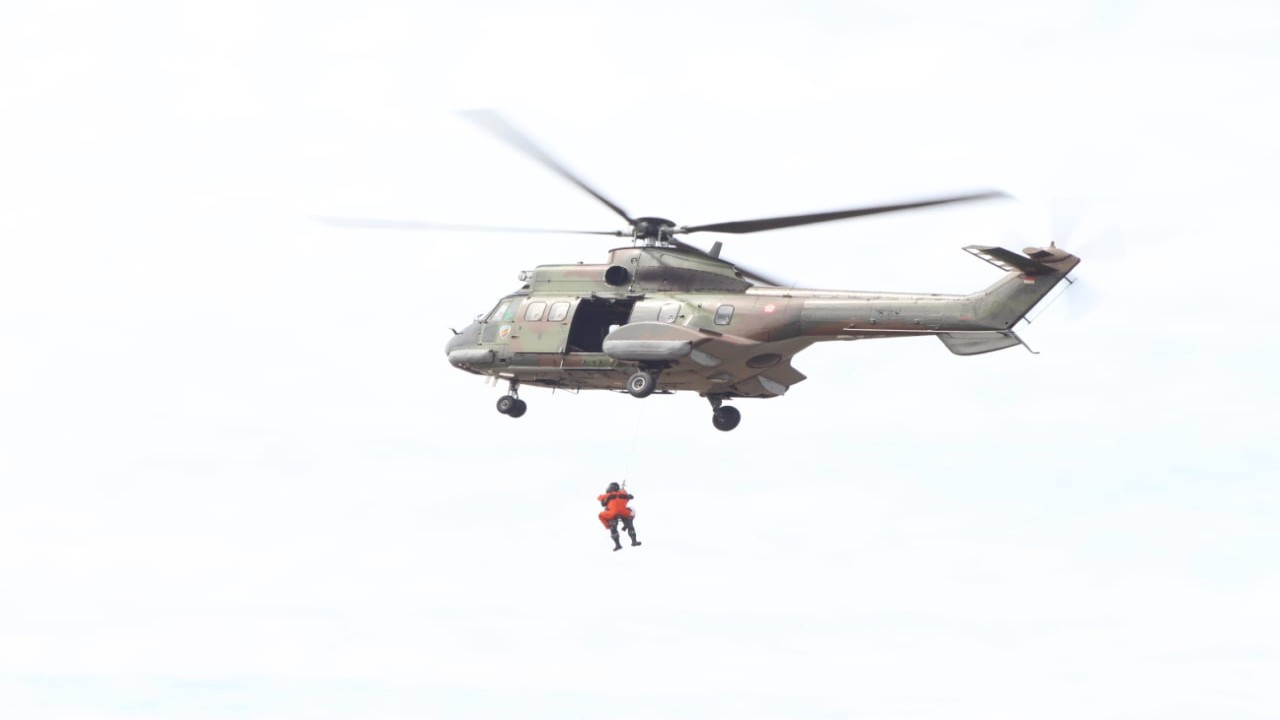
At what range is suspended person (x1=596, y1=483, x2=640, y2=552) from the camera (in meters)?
56.2

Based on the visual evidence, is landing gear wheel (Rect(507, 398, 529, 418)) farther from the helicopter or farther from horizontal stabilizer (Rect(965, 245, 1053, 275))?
horizontal stabilizer (Rect(965, 245, 1053, 275))

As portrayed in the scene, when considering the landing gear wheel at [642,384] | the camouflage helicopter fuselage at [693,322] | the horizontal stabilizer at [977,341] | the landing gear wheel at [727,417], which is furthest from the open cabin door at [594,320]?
the horizontal stabilizer at [977,341]

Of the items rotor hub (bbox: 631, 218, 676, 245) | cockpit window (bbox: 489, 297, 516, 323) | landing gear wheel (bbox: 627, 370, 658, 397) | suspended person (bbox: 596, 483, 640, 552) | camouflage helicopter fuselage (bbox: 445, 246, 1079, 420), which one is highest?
rotor hub (bbox: 631, 218, 676, 245)

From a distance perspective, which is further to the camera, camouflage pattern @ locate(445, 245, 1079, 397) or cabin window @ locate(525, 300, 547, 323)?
cabin window @ locate(525, 300, 547, 323)

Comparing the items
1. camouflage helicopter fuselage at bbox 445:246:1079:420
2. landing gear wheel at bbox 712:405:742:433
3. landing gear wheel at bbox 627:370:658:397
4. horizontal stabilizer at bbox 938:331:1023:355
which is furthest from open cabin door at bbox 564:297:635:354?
horizontal stabilizer at bbox 938:331:1023:355

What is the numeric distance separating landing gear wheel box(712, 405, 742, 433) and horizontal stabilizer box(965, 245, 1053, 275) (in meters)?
8.28

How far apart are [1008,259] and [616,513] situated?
11011 mm

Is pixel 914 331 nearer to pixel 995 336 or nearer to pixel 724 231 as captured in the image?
pixel 995 336

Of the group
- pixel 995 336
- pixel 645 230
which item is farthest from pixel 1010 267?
pixel 645 230

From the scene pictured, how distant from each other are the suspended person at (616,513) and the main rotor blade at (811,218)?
21.2 ft

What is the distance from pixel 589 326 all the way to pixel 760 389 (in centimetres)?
453

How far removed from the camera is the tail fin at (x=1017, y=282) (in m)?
51.7

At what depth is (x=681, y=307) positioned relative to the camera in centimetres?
5594

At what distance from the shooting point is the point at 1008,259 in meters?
51.7
